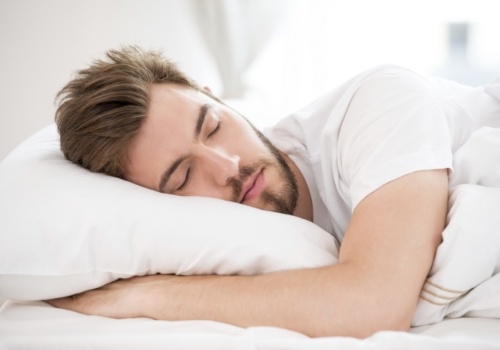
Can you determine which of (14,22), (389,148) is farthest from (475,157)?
(14,22)

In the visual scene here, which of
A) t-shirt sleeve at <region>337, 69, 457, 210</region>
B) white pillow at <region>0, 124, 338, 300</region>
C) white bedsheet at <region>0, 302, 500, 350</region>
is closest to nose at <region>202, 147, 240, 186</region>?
white pillow at <region>0, 124, 338, 300</region>

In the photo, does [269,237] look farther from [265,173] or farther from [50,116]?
[50,116]

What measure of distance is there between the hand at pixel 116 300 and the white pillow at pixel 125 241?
0.02 metres

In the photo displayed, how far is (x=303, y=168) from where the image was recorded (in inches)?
58.5

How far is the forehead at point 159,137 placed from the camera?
1.28 m

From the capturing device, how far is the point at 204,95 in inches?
57.4

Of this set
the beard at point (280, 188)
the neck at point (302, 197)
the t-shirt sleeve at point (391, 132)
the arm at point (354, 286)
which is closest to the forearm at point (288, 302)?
the arm at point (354, 286)

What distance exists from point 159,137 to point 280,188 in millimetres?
291

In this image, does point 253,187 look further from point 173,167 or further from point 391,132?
point 391,132

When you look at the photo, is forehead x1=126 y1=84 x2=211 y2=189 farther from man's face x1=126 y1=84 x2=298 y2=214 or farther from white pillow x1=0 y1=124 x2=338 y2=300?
white pillow x1=0 y1=124 x2=338 y2=300

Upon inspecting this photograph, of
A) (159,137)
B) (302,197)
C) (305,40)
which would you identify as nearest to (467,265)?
(302,197)

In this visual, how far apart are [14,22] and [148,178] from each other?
1.34 metres

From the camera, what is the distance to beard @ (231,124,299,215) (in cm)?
130

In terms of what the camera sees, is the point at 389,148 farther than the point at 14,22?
No
